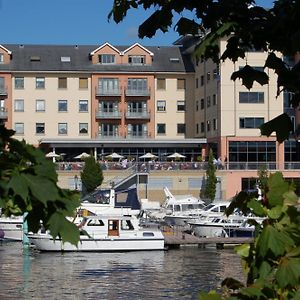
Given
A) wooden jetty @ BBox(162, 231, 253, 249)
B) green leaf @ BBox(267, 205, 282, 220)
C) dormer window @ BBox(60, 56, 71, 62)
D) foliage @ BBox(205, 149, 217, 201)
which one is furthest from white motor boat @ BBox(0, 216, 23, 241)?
green leaf @ BBox(267, 205, 282, 220)

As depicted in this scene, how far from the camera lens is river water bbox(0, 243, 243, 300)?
24469mm

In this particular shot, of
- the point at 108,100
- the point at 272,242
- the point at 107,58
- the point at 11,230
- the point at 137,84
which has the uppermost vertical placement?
the point at 107,58

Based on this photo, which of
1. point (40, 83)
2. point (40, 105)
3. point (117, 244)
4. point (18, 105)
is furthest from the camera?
point (40, 105)

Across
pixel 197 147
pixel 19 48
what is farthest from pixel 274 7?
pixel 19 48

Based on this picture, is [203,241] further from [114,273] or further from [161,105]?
[161,105]

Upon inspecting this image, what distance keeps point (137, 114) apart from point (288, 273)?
75177 mm

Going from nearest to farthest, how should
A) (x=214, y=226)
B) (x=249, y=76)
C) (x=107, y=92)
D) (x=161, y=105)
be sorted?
1. (x=249, y=76)
2. (x=214, y=226)
3. (x=107, y=92)
4. (x=161, y=105)

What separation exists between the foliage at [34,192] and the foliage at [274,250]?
2.69ft

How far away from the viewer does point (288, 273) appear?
346 centimetres

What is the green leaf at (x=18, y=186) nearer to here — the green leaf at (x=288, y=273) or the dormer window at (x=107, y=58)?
the green leaf at (x=288, y=273)

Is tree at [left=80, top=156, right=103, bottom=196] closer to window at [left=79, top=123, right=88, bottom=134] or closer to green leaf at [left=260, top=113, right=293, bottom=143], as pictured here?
window at [left=79, top=123, right=88, bottom=134]

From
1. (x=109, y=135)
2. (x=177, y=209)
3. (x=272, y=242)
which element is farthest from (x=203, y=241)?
(x=109, y=135)

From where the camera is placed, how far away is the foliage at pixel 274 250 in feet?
11.5

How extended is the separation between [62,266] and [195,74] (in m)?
50.3
